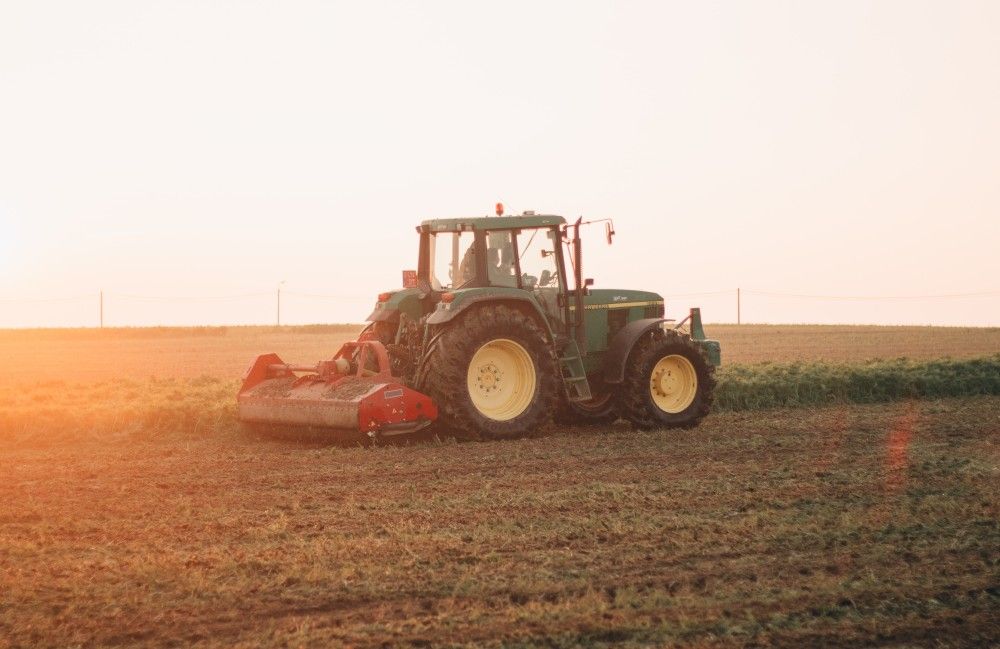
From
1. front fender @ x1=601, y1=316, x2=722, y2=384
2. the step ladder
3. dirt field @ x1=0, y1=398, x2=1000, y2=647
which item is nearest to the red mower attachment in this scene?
dirt field @ x1=0, y1=398, x2=1000, y2=647

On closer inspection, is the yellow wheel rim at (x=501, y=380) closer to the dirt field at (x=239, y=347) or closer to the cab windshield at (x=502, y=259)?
the cab windshield at (x=502, y=259)

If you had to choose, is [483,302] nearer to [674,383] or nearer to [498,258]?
[498,258]

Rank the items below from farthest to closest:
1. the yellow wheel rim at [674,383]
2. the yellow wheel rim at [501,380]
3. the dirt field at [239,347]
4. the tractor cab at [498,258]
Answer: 1. the dirt field at [239,347]
2. the yellow wheel rim at [674,383]
3. the tractor cab at [498,258]
4. the yellow wheel rim at [501,380]

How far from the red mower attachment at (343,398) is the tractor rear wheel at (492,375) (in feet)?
0.91

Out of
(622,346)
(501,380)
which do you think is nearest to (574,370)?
(622,346)

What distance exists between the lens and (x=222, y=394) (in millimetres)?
14453

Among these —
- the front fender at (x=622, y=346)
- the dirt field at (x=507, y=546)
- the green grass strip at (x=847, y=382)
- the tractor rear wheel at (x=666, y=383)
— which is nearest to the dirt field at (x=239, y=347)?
the green grass strip at (x=847, y=382)

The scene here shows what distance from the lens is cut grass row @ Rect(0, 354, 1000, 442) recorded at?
42.5ft

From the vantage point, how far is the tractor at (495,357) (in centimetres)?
1167

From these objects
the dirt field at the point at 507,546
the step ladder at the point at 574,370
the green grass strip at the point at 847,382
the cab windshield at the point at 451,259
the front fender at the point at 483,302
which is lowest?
the dirt field at the point at 507,546

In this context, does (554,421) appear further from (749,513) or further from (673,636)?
(673,636)

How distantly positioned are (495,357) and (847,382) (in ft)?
21.5

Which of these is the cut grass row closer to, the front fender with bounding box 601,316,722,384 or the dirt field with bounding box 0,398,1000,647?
the dirt field with bounding box 0,398,1000,647

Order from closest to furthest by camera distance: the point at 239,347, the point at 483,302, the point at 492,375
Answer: the point at 483,302
the point at 492,375
the point at 239,347
